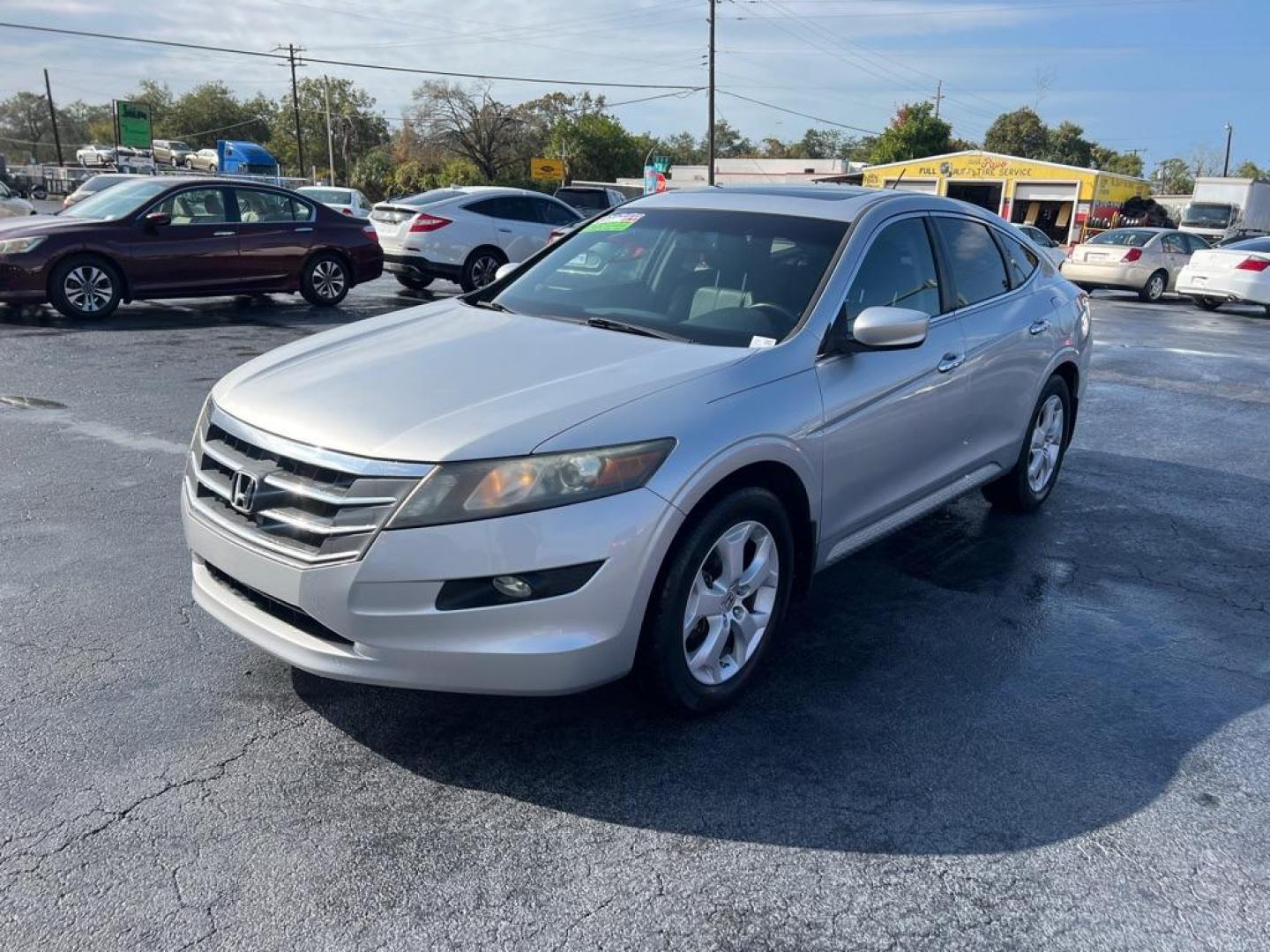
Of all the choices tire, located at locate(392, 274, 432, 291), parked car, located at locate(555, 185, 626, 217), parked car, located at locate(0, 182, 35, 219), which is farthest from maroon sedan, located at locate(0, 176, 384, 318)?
parked car, located at locate(555, 185, 626, 217)

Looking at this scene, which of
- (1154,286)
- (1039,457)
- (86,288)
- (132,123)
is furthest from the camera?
(132,123)

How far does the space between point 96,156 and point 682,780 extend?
7214 cm

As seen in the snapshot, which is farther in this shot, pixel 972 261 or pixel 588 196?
pixel 588 196

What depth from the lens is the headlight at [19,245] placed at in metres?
10.5

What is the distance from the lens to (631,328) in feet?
12.8

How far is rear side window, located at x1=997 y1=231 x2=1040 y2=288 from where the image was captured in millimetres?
5441

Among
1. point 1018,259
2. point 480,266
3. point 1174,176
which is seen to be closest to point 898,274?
point 1018,259

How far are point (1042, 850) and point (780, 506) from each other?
4.32ft

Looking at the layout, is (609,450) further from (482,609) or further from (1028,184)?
(1028,184)

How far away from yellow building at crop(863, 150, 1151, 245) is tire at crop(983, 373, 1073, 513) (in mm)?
45312

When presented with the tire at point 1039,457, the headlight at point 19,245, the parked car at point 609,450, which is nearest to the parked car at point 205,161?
the headlight at point 19,245

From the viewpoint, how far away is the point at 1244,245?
19391 mm

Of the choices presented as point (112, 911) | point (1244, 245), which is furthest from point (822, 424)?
point (1244, 245)

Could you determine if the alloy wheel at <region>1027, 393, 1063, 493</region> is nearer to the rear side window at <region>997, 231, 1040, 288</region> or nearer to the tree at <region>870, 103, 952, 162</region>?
the rear side window at <region>997, 231, 1040, 288</region>
